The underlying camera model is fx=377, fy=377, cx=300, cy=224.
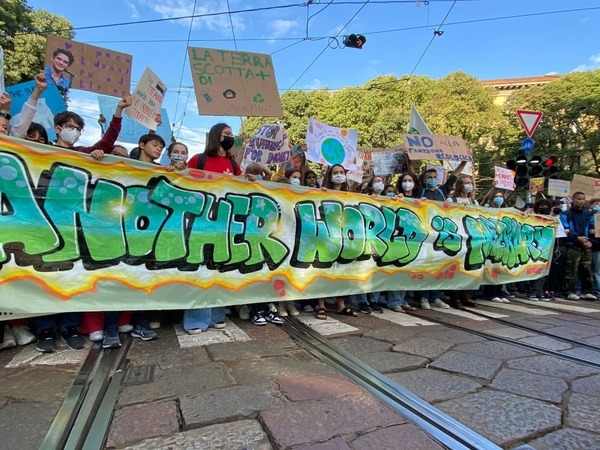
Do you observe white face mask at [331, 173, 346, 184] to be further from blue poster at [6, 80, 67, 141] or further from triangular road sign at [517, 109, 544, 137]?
triangular road sign at [517, 109, 544, 137]

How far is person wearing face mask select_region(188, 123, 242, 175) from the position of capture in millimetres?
4234

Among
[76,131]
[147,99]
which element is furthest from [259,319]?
[147,99]

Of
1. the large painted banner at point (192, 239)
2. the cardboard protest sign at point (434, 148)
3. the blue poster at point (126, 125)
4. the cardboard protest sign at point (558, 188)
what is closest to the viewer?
the large painted banner at point (192, 239)

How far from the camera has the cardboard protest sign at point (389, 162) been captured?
778 cm

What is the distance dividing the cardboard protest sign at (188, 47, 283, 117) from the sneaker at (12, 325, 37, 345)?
3.69m

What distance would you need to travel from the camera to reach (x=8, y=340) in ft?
10.6

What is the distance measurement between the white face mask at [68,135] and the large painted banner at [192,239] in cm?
34

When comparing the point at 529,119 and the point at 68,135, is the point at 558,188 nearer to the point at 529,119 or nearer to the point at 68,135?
the point at 529,119

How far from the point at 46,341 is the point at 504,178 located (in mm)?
10170

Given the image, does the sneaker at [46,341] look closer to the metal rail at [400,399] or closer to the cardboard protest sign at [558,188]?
the metal rail at [400,399]

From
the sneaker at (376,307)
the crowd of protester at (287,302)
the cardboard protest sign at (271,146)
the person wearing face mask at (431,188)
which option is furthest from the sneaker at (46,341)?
the person wearing face mask at (431,188)

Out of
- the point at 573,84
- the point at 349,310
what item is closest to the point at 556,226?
the point at 349,310

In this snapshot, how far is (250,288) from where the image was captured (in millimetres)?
3947

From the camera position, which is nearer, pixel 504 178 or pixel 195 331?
pixel 195 331
